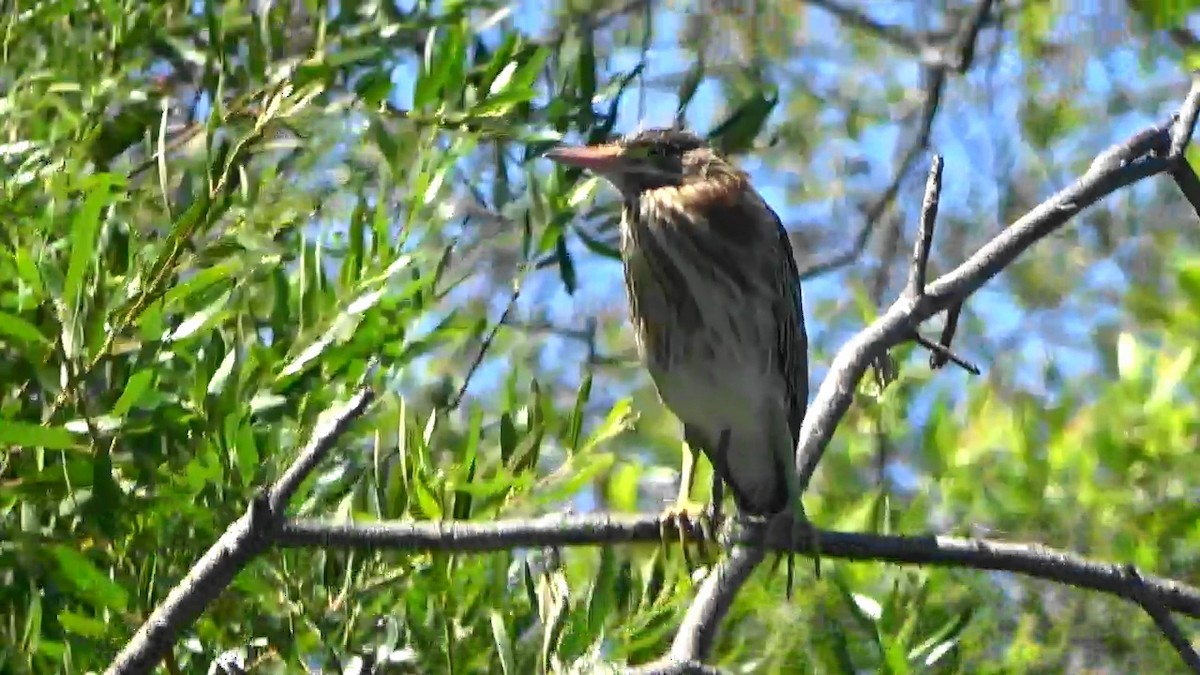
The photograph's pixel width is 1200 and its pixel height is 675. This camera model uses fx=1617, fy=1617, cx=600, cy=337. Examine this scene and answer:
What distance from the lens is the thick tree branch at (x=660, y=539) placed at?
1.48m

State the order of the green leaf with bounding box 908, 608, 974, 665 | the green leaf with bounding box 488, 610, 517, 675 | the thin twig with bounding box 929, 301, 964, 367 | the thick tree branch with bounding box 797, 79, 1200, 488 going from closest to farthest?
the green leaf with bounding box 488, 610, 517, 675 → the green leaf with bounding box 908, 608, 974, 665 → the thick tree branch with bounding box 797, 79, 1200, 488 → the thin twig with bounding box 929, 301, 964, 367

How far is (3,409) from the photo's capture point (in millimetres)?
1654

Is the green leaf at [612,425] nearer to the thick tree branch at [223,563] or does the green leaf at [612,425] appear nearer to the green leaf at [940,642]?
the green leaf at [940,642]

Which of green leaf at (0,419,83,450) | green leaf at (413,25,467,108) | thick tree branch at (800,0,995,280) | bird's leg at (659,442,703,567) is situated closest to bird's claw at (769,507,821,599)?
bird's leg at (659,442,703,567)

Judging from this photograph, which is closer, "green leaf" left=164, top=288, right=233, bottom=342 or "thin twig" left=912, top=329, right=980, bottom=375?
"green leaf" left=164, top=288, right=233, bottom=342

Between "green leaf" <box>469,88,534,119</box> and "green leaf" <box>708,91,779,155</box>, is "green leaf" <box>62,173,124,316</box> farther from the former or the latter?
"green leaf" <box>708,91,779,155</box>

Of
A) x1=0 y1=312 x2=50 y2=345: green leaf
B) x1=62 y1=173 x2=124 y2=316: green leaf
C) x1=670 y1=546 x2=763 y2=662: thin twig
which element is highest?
x1=62 y1=173 x2=124 y2=316: green leaf

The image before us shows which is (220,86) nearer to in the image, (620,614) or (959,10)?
(620,614)

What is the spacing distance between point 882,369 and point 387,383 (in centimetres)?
106

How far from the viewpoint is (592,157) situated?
100.0 inches

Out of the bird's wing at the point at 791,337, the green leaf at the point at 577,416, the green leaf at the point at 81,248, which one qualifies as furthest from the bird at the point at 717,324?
the green leaf at the point at 81,248

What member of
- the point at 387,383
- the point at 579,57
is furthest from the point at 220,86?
the point at 579,57

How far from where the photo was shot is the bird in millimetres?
2684

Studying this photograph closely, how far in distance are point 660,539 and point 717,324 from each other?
3.03ft
